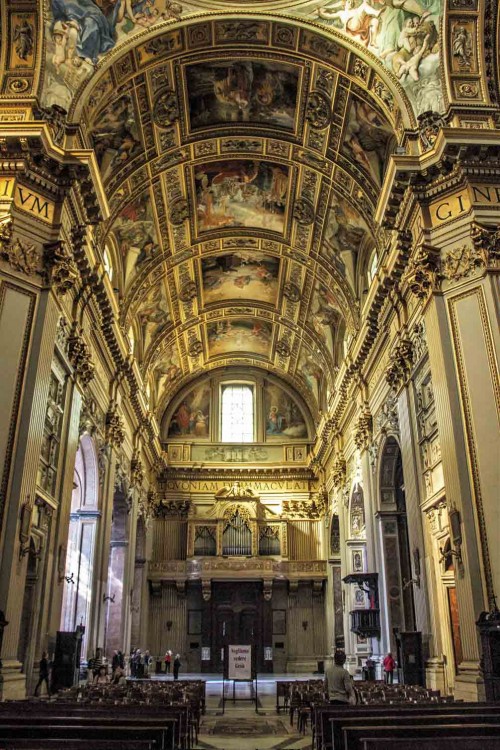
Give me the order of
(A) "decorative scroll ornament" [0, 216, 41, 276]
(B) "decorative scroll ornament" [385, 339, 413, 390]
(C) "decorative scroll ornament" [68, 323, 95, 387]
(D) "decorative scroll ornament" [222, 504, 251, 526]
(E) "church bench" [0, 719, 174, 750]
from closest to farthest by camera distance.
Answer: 1. (E) "church bench" [0, 719, 174, 750]
2. (A) "decorative scroll ornament" [0, 216, 41, 276]
3. (C) "decorative scroll ornament" [68, 323, 95, 387]
4. (B) "decorative scroll ornament" [385, 339, 413, 390]
5. (D) "decorative scroll ornament" [222, 504, 251, 526]

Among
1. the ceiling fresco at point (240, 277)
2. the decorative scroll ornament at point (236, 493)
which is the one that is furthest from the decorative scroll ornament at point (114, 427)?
the decorative scroll ornament at point (236, 493)

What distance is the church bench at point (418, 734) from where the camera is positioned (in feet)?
14.3

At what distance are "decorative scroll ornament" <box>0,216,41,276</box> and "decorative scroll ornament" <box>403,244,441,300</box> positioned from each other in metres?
6.80

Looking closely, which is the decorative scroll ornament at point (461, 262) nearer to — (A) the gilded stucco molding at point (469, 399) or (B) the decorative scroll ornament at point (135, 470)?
(A) the gilded stucco molding at point (469, 399)

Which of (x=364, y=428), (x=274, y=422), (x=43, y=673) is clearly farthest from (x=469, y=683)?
(x=274, y=422)

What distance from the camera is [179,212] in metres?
19.6

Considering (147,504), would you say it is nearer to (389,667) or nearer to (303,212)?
(303,212)

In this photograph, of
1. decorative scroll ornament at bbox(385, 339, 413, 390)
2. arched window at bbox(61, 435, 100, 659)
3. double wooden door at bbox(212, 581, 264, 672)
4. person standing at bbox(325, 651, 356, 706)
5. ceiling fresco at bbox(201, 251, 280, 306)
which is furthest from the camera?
double wooden door at bbox(212, 581, 264, 672)

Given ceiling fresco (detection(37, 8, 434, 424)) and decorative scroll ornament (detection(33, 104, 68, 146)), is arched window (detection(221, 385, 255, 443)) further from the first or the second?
decorative scroll ornament (detection(33, 104, 68, 146))

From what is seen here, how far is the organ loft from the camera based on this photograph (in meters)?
11.2

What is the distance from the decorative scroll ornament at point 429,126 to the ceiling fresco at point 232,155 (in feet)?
0.96

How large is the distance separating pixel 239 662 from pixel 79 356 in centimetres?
698

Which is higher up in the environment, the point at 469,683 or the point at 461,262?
the point at 461,262

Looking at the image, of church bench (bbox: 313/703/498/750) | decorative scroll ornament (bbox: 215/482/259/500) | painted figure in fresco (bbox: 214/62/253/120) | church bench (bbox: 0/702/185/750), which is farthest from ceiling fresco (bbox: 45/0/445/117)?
decorative scroll ornament (bbox: 215/482/259/500)
